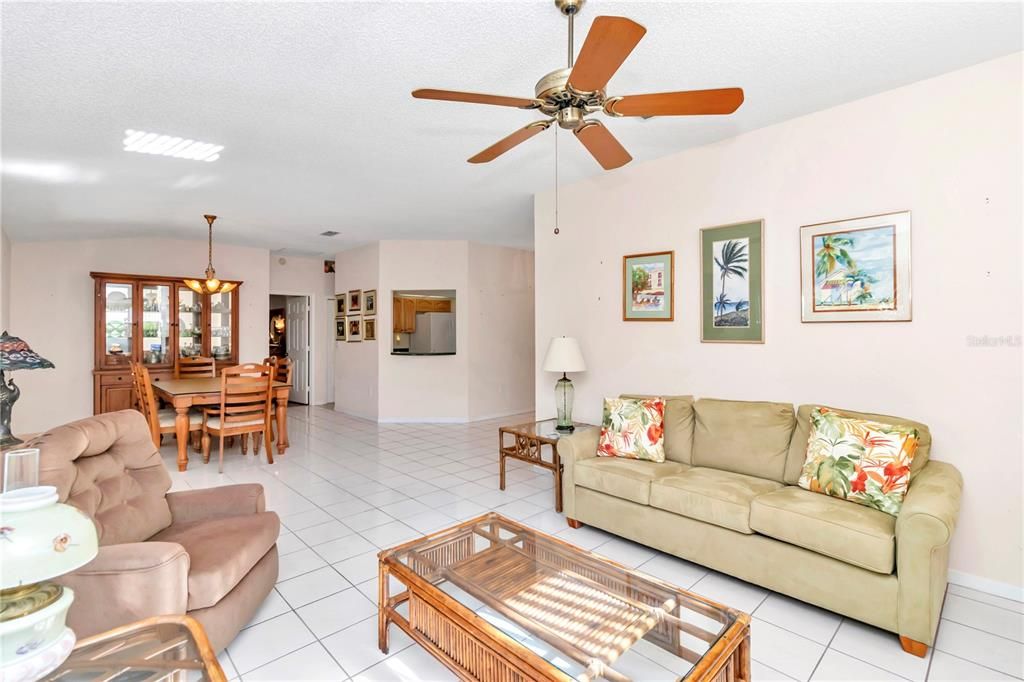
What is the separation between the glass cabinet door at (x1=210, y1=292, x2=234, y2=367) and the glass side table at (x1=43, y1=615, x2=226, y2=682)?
6209 mm

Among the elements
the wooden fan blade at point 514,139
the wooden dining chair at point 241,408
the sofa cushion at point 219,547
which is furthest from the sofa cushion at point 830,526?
the wooden dining chair at point 241,408

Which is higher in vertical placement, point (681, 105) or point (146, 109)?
point (146, 109)

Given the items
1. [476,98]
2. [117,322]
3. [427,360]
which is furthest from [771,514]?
[117,322]

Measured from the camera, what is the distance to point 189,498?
2.32m

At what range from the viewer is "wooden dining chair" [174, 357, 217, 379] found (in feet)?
20.1

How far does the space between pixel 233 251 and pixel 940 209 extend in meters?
7.86

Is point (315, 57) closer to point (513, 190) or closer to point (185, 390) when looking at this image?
point (513, 190)

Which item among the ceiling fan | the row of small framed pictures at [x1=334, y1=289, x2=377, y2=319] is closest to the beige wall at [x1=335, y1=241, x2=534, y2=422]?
the row of small framed pictures at [x1=334, y1=289, x2=377, y2=319]

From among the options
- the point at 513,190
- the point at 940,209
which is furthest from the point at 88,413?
the point at 940,209

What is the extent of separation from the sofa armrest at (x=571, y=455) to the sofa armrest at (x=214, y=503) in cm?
177

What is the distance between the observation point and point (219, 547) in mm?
1912

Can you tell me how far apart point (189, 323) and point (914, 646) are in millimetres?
7652

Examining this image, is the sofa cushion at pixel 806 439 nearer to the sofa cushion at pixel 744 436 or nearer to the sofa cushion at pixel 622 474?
the sofa cushion at pixel 744 436

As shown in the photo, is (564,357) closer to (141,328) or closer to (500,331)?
(500,331)
